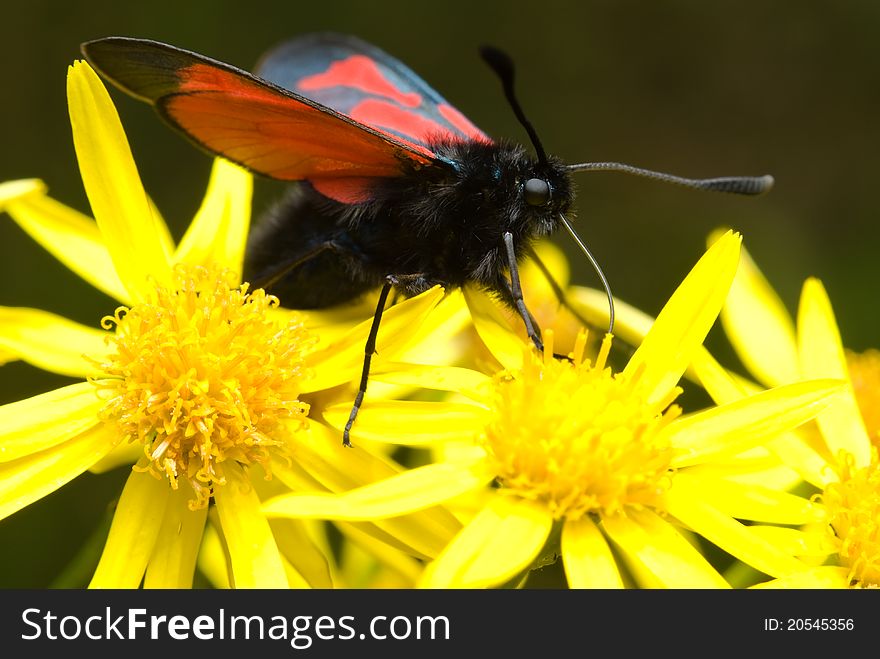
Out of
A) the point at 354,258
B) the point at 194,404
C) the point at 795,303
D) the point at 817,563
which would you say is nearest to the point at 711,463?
the point at 817,563

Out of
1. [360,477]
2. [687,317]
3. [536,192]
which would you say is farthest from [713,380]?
[360,477]

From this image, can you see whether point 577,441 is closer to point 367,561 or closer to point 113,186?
point 367,561

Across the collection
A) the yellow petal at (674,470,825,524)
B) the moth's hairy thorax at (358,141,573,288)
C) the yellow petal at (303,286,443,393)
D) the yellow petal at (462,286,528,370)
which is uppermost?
the moth's hairy thorax at (358,141,573,288)

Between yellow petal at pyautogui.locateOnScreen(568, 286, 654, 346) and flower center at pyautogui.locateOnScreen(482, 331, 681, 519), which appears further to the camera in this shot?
yellow petal at pyautogui.locateOnScreen(568, 286, 654, 346)

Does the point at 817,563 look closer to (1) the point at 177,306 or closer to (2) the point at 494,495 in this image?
(2) the point at 494,495

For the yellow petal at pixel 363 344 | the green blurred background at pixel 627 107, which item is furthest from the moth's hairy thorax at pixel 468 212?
the green blurred background at pixel 627 107

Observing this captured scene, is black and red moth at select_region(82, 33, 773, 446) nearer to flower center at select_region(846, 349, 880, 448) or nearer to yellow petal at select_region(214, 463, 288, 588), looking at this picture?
yellow petal at select_region(214, 463, 288, 588)

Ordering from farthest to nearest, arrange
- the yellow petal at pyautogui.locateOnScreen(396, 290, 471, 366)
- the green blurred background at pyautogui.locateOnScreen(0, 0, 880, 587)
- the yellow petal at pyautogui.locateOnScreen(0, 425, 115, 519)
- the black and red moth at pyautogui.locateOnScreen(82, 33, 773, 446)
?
1. the green blurred background at pyautogui.locateOnScreen(0, 0, 880, 587)
2. the yellow petal at pyautogui.locateOnScreen(396, 290, 471, 366)
3. the black and red moth at pyautogui.locateOnScreen(82, 33, 773, 446)
4. the yellow petal at pyautogui.locateOnScreen(0, 425, 115, 519)

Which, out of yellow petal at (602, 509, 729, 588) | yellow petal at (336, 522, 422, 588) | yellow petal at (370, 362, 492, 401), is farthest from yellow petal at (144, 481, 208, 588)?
yellow petal at (602, 509, 729, 588)
